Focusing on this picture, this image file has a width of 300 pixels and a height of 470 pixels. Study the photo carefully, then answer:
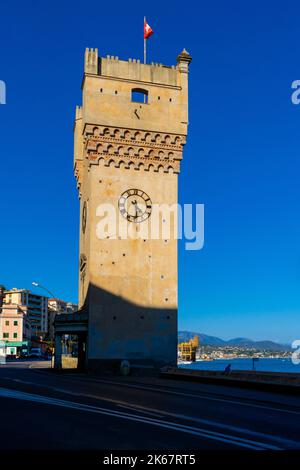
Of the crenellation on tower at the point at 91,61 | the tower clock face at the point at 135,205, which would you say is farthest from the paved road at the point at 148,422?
the crenellation on tower at the point at 91,61

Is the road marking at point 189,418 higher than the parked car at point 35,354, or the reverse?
the road marking at point 189,418

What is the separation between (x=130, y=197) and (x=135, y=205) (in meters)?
0.78

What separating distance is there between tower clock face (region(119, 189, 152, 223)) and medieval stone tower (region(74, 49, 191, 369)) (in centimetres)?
8

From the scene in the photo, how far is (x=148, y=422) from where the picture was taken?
41.1ft

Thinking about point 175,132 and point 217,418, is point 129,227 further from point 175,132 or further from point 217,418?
point 217,418

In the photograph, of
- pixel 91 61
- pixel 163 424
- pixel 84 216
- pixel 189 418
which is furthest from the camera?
pixel 84 216

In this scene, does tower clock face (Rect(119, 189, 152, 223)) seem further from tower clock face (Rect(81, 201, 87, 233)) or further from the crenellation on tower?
the crenellation on tower

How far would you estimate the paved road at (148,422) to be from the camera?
9.93 m

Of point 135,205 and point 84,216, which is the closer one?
point 135,205

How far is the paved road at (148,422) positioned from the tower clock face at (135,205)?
1026 inches

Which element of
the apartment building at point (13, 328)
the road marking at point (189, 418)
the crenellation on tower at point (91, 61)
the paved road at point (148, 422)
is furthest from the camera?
the apartment building at point (13, 328)

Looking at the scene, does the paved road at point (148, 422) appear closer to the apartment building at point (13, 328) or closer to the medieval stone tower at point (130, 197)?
the medieval stone tower at point (130, 197)

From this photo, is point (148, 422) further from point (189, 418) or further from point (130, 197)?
point (130, 197)

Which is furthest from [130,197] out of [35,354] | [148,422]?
[35,354]
